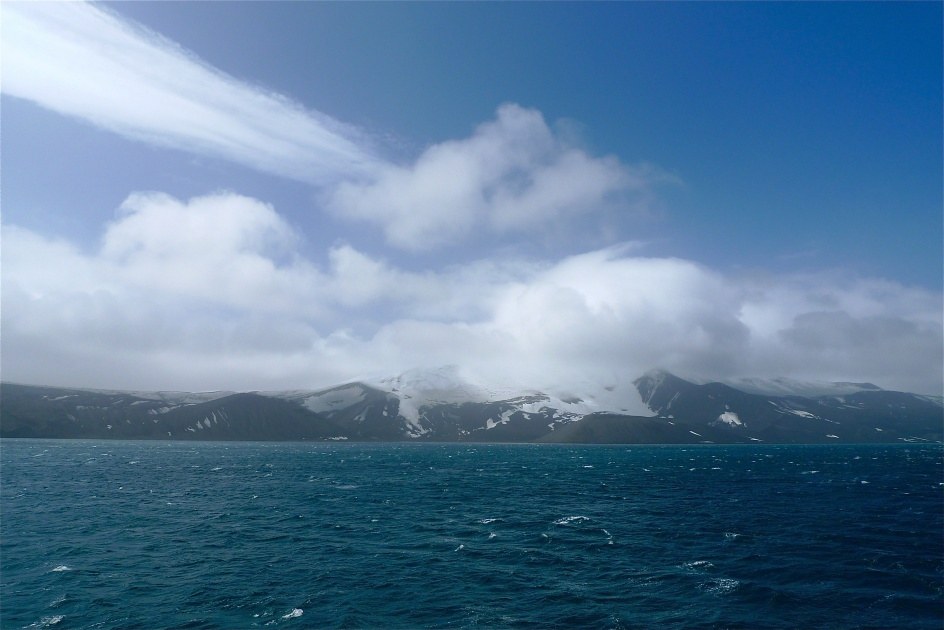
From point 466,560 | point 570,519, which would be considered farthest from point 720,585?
point 570,519

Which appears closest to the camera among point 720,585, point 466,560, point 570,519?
point 720,585

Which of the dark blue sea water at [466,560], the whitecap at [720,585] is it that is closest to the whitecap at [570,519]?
the dark blue sea water at [466,560]

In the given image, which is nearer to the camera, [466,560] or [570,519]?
[466,560]

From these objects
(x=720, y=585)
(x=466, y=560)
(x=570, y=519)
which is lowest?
(x=570, y=519)

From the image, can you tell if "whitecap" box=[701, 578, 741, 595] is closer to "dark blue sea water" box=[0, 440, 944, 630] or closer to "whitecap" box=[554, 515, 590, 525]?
"dark blue sea water" box=[0, 440, 944, 630]

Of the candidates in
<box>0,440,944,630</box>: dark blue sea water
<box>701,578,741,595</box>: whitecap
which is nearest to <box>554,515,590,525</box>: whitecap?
<box>0,440,944,630</box>: dark blue sea water

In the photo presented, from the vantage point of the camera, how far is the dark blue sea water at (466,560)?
142 feet

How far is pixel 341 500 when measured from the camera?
344ft

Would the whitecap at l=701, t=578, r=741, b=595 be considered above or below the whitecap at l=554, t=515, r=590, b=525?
above

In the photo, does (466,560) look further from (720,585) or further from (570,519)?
(570,519)

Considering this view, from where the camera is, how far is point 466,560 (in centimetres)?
5869

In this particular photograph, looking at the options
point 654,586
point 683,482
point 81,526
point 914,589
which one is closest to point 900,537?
point 914,589

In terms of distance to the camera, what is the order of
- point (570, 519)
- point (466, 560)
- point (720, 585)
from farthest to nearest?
point (570, 519)
point (466, 560)
point (720, 585)

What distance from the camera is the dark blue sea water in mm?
43312
